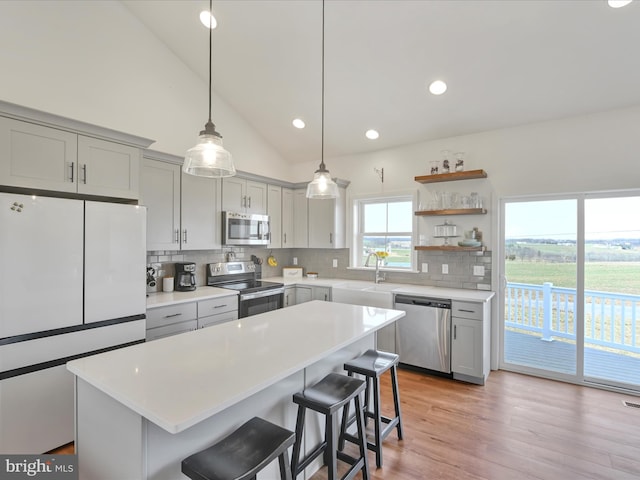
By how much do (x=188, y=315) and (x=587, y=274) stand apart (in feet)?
13.5

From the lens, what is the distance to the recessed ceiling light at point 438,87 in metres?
3.32

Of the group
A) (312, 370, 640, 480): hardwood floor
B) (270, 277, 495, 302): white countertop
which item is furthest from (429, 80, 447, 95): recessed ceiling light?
(312, 370, 640, 480): hardwood floor

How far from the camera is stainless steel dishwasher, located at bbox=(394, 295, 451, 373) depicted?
3494 millimetres

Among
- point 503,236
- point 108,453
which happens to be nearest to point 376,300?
point 503,236

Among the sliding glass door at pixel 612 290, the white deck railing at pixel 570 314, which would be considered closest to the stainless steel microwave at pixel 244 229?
the white deck railing at pixel 570 314

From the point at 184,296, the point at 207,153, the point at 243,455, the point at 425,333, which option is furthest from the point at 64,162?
the point at 425,333

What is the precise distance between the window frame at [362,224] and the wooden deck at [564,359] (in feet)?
4.65

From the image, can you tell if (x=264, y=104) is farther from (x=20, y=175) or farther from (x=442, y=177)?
(x=20, y=175)

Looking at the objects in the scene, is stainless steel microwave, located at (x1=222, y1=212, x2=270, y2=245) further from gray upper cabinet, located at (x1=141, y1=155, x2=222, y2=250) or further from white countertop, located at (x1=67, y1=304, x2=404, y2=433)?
white countertop, located at (x1=67, y1=304, x2=404, y2=433)

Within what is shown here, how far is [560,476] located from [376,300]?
2196 mm

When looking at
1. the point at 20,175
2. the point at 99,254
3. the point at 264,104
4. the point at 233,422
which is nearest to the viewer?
the point at 233,422

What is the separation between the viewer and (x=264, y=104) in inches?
168

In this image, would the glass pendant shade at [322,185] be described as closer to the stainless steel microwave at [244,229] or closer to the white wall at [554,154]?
the stainless steel microwave at [244,229]

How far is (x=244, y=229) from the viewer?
421 cm
